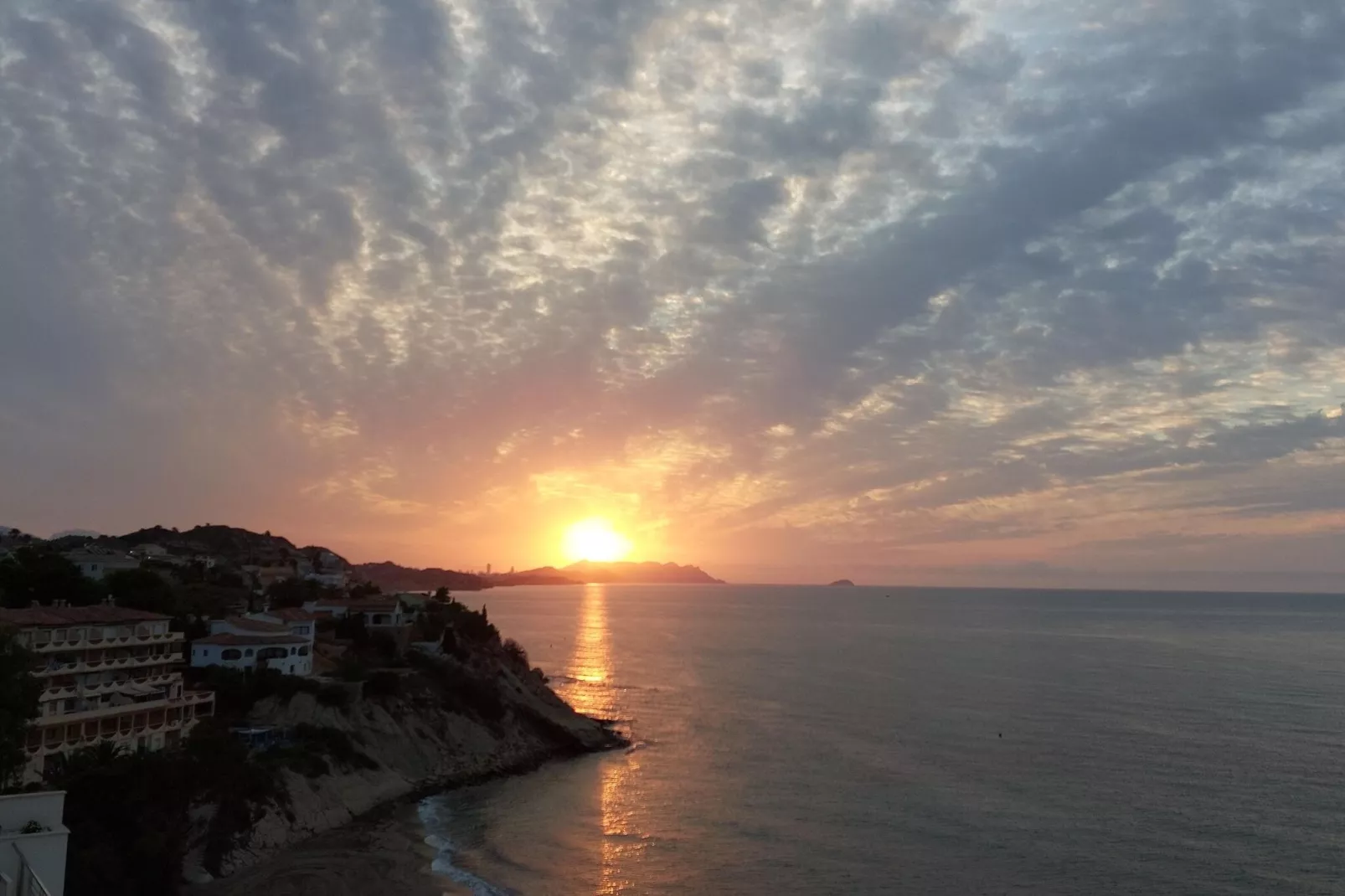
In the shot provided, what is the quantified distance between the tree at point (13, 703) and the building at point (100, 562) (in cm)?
5587

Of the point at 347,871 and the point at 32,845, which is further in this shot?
the point at 347,871

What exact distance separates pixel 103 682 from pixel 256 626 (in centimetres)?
1815

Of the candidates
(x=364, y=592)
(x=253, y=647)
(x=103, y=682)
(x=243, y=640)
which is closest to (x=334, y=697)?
(x=253, y=647)

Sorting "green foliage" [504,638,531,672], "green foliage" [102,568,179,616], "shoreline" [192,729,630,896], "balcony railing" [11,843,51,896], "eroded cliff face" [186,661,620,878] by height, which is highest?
"green foliage" [102,568,179,616]

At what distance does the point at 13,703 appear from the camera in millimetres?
38406

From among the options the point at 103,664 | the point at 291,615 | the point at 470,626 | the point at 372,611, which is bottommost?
the point at 470,626

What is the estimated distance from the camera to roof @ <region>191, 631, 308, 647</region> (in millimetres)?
69688

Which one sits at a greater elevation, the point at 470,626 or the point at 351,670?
the point at 470,626

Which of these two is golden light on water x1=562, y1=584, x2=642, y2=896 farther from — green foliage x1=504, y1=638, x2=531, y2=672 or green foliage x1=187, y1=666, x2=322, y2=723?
green foliage x1=187, y1=666, x2=322, y2=723

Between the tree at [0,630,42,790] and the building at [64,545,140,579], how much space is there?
183ft

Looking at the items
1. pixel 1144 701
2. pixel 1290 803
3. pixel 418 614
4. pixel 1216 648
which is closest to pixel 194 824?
pixel 418 614

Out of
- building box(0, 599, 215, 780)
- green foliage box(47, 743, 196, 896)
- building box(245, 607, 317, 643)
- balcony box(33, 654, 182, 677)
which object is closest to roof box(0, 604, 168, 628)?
building box(0, 599, 215, 780)

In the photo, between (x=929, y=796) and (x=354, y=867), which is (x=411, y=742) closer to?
(x=354, y=867)

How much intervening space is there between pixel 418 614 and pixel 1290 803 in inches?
3098
